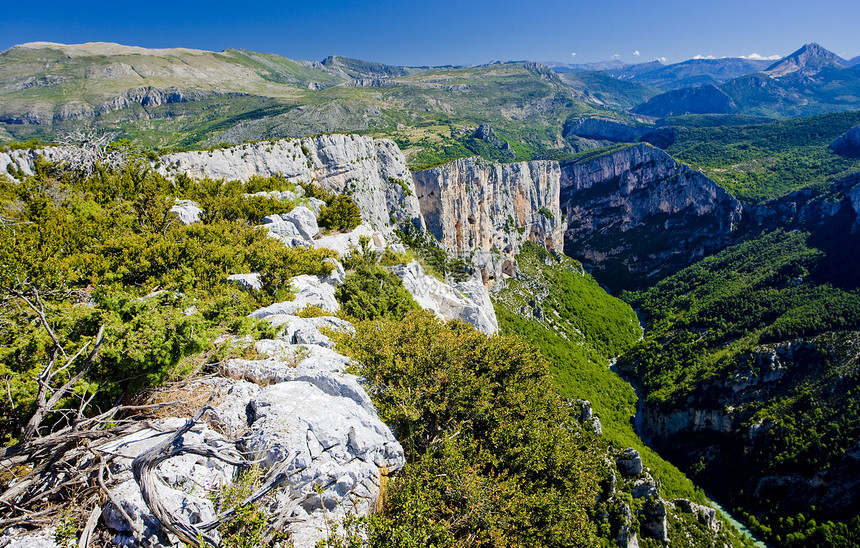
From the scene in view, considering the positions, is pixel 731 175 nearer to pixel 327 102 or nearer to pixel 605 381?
pixel 605 381

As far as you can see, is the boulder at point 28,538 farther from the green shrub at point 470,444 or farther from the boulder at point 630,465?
the boulder at point 630,465

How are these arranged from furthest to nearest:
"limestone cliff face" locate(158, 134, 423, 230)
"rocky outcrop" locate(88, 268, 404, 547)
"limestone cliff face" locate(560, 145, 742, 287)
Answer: "limestone cliff face" locate(560, 145, 742, 287)
"limestone cliff face" locate(158, 134, 423, 230)
"rocky outcrop" locate(88, 268, 404, 547)

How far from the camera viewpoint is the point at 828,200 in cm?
8938

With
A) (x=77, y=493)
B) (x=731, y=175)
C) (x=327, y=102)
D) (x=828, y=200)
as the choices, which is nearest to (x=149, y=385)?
(x=77, y=493)

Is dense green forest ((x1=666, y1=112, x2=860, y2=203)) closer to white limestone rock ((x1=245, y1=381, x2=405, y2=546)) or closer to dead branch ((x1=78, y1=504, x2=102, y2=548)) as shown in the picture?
white limestone rock ((x1=245, y1=381, x2=405, y2=546))

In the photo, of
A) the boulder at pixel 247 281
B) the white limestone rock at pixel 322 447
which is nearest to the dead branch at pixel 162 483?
the white limestone rock at pixel 322 447

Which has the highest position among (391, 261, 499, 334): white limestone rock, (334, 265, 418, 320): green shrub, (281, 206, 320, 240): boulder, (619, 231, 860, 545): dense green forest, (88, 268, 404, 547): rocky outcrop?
(281, 206, 320, 240): boulder

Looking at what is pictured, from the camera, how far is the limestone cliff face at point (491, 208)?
217 feet

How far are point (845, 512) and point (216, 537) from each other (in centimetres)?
6957

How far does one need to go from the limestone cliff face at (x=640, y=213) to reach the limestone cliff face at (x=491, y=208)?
20453 mm

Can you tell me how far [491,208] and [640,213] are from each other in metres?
71.1

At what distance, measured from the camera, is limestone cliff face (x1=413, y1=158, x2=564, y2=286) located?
66.0 metres

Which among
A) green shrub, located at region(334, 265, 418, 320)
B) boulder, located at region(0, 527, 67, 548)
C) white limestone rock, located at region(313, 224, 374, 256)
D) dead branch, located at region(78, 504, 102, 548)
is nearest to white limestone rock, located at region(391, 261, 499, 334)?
green shrub, located at region(334, 265, 418, 320)

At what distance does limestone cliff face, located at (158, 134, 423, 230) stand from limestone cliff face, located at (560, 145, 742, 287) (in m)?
90.2
